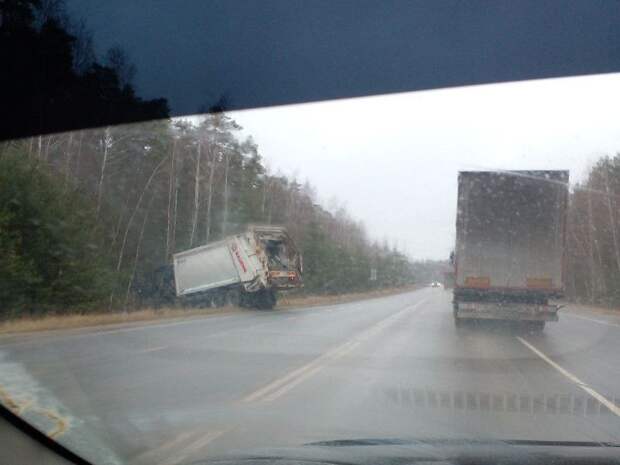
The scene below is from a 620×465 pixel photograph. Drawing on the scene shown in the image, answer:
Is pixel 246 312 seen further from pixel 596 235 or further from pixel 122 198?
pixel 596 235

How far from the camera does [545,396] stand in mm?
10469

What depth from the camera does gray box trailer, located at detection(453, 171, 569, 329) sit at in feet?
69.3

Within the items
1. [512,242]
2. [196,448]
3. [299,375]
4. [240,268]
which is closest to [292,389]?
[299,375]

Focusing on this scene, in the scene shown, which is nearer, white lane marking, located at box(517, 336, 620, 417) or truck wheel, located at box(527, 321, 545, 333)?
white lane marking, located at box(517, 336, 620, 417)

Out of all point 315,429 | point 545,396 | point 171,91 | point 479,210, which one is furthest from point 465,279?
point 315,429

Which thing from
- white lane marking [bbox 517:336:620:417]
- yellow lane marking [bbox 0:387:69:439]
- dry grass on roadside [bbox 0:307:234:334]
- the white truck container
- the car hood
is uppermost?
the white truck container

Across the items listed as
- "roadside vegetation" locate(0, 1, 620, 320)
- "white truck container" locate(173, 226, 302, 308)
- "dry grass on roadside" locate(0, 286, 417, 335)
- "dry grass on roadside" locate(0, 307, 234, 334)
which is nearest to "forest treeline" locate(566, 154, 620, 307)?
"roadside vegetation" locate(0, 1, 620, 320)

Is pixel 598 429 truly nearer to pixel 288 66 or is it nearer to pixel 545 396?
pixel 545 396

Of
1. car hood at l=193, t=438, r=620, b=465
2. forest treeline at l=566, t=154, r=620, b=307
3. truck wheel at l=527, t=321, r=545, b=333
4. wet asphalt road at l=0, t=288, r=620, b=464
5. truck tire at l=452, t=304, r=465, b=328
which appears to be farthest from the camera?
forest treeline at l=566, t=154, r=620, b=307

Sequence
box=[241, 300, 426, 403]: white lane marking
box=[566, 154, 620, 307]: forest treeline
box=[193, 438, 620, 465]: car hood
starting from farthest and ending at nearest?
1. box=[566, 154, 620, 307]: forest treeline
2. box=[241, 300, 426, 403]: white lane marking
3. box=[193, 438, 620, 465]: car hood

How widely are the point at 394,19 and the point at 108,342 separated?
451 inches

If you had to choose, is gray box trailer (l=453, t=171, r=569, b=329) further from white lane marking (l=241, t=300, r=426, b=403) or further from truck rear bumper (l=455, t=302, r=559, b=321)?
white lane marking (l=241, t=300, r=426, b=403)

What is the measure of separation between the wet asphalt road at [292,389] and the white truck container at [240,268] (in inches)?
436

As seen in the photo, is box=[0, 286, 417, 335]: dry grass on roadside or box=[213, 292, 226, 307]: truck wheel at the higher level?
box=[213, 292, 226, 307]: truck wheel
